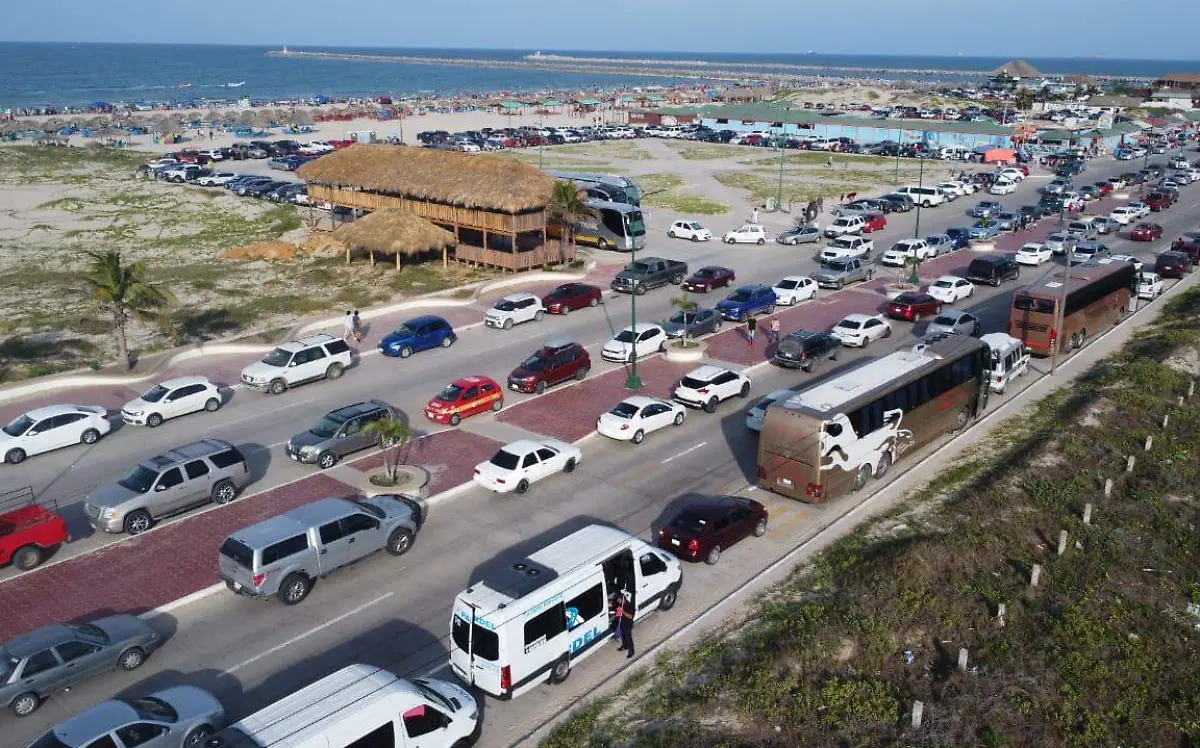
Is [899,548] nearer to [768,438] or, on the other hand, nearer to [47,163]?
[768,438]

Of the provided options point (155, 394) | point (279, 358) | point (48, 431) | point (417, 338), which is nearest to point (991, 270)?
point (417, 338)

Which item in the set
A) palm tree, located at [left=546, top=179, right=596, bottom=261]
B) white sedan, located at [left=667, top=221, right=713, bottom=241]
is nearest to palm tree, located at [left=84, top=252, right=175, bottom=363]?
palm tree, located at [left=546, top=179, right=596, bottom=261]

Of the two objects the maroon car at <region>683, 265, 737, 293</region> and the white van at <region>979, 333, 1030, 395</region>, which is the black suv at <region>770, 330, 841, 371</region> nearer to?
the white van at <region>979, 333, 1030, 395</region>

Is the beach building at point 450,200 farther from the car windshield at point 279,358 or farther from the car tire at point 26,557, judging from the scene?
the car tire at point 26,557

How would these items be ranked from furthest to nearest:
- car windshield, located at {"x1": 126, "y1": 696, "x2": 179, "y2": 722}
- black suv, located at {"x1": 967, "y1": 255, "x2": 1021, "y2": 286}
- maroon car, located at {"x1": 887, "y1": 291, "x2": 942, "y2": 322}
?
1. black suv, located at {"x1": 967, "y1": 255, "x2": 1021, "y2": 286}
2. maroon car, located at {"x1": 887, "y1": 291, "x2": 942, "y2": 322}
3. car windshield, located at {"x1": 126, "y1": 696, "x2": 179, "y2": 722}

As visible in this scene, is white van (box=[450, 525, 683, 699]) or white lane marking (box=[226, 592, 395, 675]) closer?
white van (box=[450, 525, 683, 699])

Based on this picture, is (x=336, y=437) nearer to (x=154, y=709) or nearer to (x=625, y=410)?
(x=625, y=410)

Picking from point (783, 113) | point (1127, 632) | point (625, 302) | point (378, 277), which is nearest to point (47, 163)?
point (378, 277)

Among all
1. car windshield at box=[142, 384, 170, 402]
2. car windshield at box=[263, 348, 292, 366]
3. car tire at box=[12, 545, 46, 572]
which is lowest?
car tire at box=[12, 545, 46, 572]
